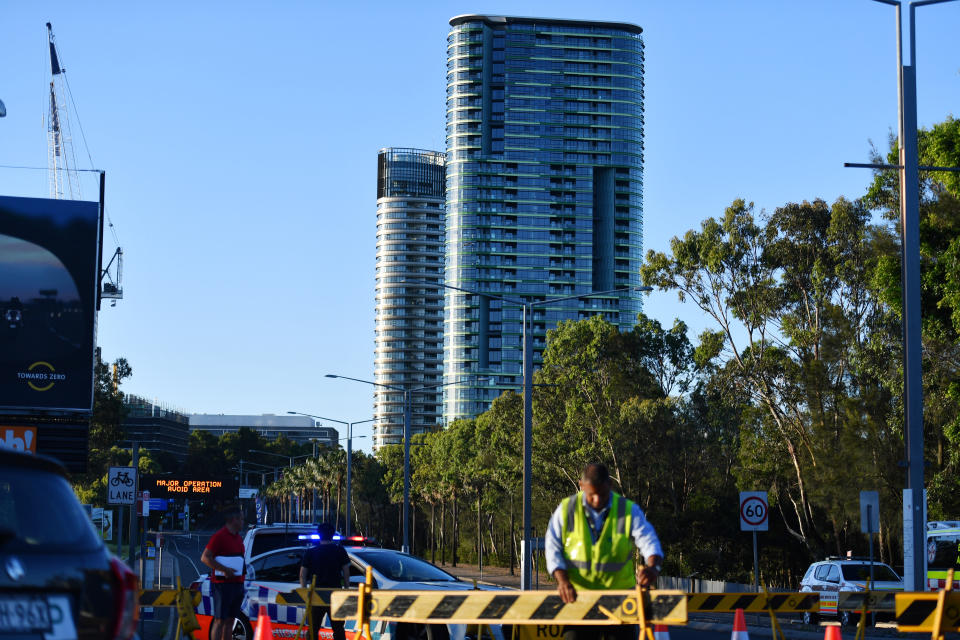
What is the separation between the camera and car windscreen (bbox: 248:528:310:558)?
Answer: 57.8ft

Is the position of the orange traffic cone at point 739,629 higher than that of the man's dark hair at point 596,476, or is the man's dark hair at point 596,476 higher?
the man's dark hair at point 596,476

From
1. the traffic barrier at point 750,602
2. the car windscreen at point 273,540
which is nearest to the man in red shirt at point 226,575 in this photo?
the car windscreen at point 273,540

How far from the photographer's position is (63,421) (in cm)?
3356

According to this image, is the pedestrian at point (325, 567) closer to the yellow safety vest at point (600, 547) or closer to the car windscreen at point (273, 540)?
the car windscreen at point (273, 540)

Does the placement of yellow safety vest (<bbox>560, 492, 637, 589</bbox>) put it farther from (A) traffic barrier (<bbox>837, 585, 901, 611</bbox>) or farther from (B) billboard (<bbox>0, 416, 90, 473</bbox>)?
(B) billboard (<bbox>0, 416, 90, 473</bbox>)

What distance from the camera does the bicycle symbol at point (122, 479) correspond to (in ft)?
86.7

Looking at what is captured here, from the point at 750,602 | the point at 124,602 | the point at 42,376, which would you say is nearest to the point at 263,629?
the point at 750,602

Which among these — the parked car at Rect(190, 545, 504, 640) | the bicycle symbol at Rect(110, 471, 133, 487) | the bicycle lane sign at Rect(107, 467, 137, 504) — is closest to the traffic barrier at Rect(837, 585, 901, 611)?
the parked car at Rect(190, 545, 504, 640)

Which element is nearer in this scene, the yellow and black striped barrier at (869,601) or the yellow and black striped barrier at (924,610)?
the yellow and black striped barrier at (924,610)

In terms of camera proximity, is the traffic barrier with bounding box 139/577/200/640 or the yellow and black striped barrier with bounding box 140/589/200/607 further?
the yellow and black striped barrier with bounding box 140/589/200/607

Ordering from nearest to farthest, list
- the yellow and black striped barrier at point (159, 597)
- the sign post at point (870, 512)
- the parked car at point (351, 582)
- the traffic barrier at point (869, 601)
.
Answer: the traffic barrier at point (869, 601) → the parked car at point (351, 582) → the yellow and black striped barrier at point (159, 597) → the sign post at point (870, 512)

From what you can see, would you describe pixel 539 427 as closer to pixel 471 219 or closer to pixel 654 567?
pixel 654 567

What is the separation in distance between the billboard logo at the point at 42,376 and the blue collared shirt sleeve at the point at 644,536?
26.7 m

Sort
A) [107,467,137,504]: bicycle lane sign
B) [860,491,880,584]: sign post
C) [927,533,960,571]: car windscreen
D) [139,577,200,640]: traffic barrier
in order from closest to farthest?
1. [139,577,200,640]: traffic barrier
2. [860,491,880,584]: sign post
3. [107,467,137,504]: bicycle lane sign
4. [927,533,960,571]: car windscreen
